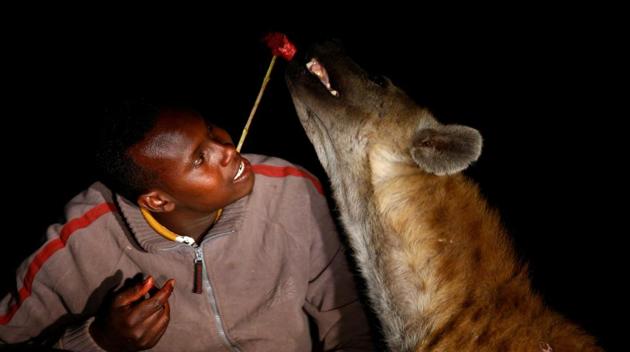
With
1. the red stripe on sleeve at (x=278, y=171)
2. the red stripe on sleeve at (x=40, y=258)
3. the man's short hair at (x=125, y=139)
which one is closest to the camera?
the man's short hair at (x=125, y=139)

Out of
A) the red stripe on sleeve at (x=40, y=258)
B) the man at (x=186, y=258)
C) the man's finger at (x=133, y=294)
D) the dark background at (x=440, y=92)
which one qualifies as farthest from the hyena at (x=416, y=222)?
the dark background at (x=440, y=92)

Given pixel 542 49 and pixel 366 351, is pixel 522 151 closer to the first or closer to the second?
pixel 542 49

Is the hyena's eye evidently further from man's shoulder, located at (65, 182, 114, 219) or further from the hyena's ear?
man's shoulder, located at (65, 182, 114, 219)

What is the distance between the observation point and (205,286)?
1.18 metres

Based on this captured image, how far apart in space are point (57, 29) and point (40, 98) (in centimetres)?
45

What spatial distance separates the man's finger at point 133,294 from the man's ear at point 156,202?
199 millimetres

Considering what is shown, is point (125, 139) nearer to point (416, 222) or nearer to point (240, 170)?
point (240, 170)

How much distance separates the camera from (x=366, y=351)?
4.33 ft

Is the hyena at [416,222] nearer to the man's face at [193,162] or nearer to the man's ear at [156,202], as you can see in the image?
the man's face at [193,162]

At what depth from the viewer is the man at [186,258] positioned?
100 cm

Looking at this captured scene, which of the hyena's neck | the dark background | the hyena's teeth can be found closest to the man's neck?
the hyena's neck

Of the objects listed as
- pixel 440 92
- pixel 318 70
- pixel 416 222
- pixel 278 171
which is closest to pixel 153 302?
pixel 278 171

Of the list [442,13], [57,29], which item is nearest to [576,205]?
[442,13]

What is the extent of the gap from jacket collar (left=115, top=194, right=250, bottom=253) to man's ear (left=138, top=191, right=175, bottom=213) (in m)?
0.05
